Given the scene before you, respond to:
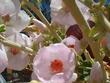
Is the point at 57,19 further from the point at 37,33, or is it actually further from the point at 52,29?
the point at 37,33

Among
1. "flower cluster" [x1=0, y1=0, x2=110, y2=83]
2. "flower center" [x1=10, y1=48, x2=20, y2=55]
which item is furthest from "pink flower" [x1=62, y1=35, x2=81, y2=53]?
"flower center" [x1=10, y1=48, x2=20, y2=55]

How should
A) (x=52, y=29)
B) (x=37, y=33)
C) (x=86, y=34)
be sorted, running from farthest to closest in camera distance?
(x=37, y=33) < (x=52, y=29) < (x=86, y=34)

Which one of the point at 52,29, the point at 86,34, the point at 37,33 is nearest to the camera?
the point at 86,34

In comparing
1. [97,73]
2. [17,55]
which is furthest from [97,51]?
[17,55]

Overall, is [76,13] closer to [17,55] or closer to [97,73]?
[97,73]

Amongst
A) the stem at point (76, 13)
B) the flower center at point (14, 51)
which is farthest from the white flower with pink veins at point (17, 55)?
the stem at point (76, 13)

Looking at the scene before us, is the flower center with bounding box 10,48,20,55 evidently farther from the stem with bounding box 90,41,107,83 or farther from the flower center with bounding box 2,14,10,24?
the stem with bounding box 90,41,107,83

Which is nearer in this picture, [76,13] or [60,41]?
[76,13]

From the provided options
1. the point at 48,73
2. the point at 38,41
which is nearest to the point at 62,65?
the point at 48,73
